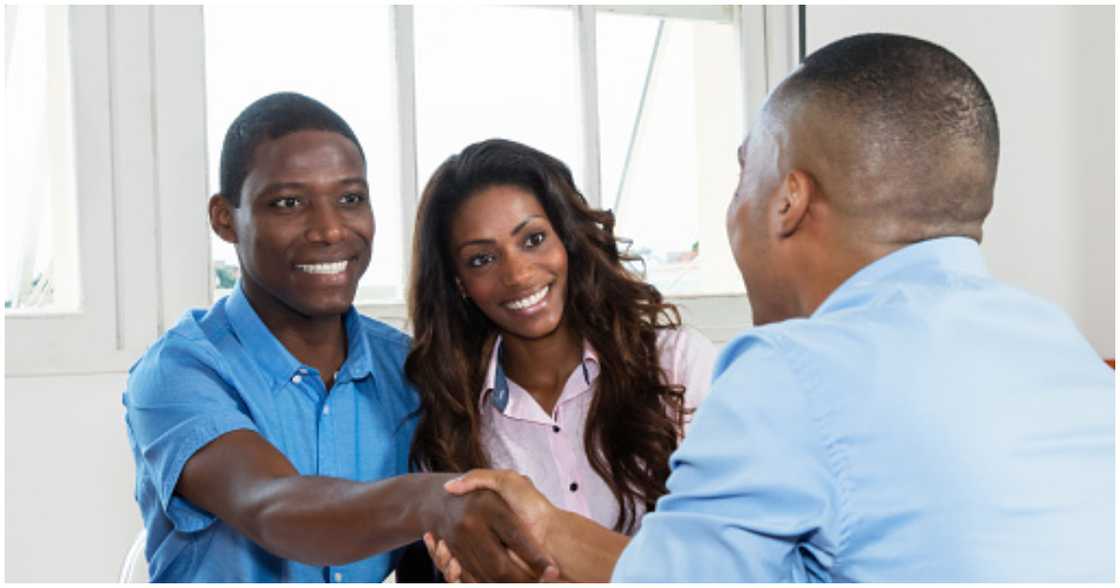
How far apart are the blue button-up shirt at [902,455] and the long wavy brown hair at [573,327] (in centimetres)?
90

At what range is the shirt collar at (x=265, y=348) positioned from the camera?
1608 millimetres

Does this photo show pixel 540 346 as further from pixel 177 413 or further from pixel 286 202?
pixel 177 413

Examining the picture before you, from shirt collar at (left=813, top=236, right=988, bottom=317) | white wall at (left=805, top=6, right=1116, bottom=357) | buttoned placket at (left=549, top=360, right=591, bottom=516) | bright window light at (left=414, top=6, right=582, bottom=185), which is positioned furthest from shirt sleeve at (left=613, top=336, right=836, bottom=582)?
white wall at (left=805, top=6, right=1116, bottom=357)

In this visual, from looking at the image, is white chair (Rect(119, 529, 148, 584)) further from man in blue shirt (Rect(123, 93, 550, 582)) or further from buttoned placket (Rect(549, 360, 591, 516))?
buttoned placket (Rect(549, 360, 591, 516))

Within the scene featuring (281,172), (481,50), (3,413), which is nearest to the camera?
(281,172)

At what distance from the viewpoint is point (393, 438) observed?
1716 mm

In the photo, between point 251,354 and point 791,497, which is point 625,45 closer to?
point 251,354

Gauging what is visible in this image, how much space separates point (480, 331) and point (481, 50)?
1.31 metres

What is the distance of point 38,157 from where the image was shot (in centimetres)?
256

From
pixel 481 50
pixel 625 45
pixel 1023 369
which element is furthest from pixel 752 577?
pixel 625 45

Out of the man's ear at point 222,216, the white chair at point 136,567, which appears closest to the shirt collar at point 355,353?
the man's ear at point 222,216

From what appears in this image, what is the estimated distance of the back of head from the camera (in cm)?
99

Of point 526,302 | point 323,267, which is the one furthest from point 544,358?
point 323,267

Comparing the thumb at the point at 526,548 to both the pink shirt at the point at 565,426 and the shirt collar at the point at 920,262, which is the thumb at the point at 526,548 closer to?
the pink shirt at the point at 565,426
